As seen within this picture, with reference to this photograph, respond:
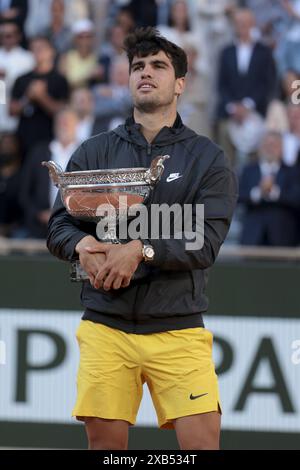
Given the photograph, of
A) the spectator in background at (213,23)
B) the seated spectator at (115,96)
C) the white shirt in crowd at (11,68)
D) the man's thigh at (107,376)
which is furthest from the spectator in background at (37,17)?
the man's thigh at (107,376)

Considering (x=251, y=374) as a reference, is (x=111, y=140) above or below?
above

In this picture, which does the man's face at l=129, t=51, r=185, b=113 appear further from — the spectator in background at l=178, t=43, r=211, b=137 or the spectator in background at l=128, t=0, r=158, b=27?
the spectator in background at l=128, t=0, r=158, b=27

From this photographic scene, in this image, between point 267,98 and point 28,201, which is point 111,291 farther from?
point 267,98

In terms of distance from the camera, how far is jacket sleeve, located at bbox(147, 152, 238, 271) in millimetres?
4555

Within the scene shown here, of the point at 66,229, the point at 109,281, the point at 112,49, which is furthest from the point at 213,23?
the point at 109,281

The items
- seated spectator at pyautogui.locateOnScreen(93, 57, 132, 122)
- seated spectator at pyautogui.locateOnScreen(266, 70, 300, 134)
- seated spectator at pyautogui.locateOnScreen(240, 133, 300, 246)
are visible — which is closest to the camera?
seated spectator at pyautogui.locateOnScreen(240, 133, 300, 246)

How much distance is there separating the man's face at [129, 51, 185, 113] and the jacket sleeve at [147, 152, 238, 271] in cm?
39

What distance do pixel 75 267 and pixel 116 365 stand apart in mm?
495

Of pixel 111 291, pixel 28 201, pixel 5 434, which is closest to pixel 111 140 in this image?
pixel 111 291

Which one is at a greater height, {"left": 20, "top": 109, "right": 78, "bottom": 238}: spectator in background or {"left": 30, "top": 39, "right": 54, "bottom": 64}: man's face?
{"left": 30, "top": 39, "right": 54, "bottom": 64}: man's face

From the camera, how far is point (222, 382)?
24.3 feet


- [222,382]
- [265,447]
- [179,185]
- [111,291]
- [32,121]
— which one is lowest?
[265,447]

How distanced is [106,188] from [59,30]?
6484 millimetres

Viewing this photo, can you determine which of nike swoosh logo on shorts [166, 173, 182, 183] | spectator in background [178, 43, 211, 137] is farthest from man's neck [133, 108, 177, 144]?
spectator in background [178, 43, 211, 137]
